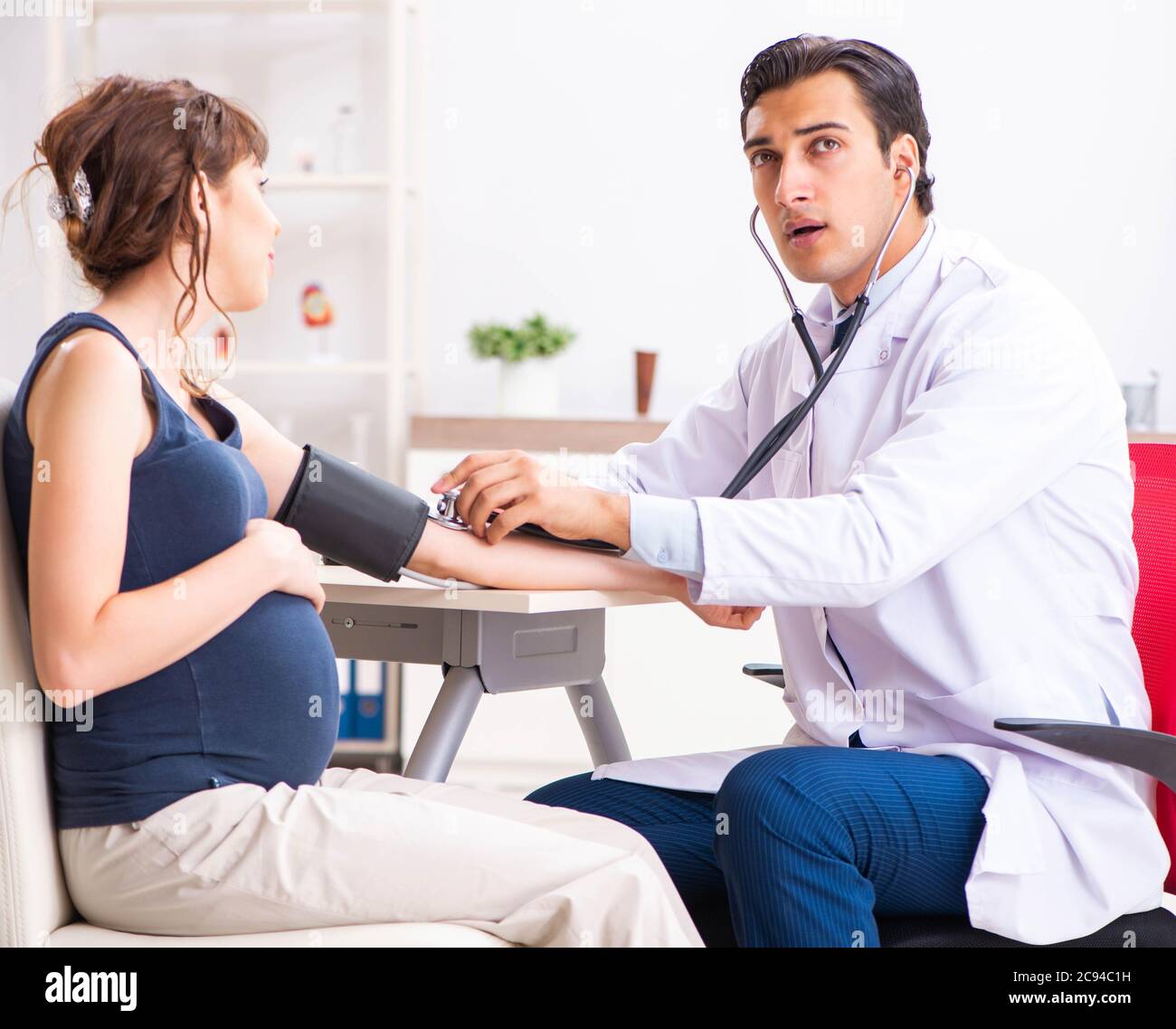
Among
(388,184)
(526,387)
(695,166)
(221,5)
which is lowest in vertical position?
(526,387)

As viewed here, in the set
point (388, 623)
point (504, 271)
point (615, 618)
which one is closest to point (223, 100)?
point (388, 623)

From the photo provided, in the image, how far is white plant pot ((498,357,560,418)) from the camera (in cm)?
345

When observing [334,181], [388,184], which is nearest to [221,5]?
[334,181]

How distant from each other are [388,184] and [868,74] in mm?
2092

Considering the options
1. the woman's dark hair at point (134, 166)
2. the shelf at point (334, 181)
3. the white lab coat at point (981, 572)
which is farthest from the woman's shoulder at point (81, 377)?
the shelf at point (334, 181)

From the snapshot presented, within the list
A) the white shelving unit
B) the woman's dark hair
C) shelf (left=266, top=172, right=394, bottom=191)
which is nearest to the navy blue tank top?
the woman's dark hair

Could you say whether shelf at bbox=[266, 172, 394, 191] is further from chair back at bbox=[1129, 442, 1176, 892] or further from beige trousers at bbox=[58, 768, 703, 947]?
beige trousers at bbox=[58, 768, 703, 947]

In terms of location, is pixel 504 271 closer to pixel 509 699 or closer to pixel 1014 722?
pixel 509 699

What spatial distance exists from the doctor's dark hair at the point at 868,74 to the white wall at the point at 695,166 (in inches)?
79.0

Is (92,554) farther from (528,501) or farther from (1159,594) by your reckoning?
(1159,594)

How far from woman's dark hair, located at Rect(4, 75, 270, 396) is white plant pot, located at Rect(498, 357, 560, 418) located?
227 centimetres

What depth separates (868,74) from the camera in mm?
1504

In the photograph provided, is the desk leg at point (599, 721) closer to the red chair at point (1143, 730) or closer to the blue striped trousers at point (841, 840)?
the red chair at point (1143, 730)

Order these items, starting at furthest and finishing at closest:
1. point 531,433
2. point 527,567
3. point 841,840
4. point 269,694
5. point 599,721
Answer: point 531,433, point 599,721, point 527,567, point 841,840, point 269,694
